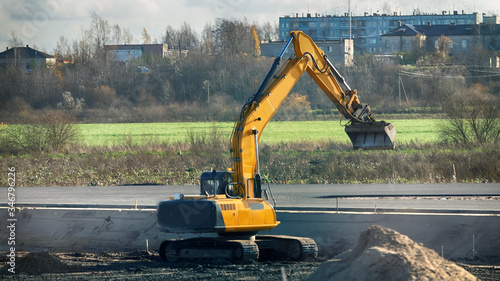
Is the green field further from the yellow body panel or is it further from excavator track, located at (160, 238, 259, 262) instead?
the yellow body panel

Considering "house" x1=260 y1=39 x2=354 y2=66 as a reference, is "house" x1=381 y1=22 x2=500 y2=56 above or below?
above

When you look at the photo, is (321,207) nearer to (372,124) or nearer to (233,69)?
(372,124)

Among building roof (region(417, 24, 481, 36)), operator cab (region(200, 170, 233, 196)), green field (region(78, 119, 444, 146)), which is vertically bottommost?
green field (region(78, 119, 444, 146))

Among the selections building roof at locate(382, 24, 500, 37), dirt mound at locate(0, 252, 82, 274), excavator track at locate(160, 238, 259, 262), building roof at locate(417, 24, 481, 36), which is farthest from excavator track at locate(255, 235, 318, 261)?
building roof at locate(417, 24, 481, 36)

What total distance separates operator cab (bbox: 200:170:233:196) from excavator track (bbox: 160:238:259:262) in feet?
3.20

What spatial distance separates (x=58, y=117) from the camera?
34125mm

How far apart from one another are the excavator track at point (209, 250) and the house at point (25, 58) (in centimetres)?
3464

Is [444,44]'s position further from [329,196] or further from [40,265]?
[40,265]

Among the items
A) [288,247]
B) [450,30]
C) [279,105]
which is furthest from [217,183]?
[450,30]

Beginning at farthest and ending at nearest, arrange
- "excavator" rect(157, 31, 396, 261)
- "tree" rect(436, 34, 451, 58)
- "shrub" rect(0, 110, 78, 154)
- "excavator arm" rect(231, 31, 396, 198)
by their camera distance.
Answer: "tree" rect(436, 34, 451, 58), "shrub" rect(0, 110, 78, 154), "excavator arm" rect(231, 31, 396, 198), "excavator" rect(157, 31, 396, 261)

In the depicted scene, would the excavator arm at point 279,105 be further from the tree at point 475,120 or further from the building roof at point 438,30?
the building roof at point 438,30

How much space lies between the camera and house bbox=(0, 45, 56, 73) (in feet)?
147

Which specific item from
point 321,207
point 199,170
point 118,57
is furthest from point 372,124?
point 118,57

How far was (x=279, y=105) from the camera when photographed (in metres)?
→ 13.2
